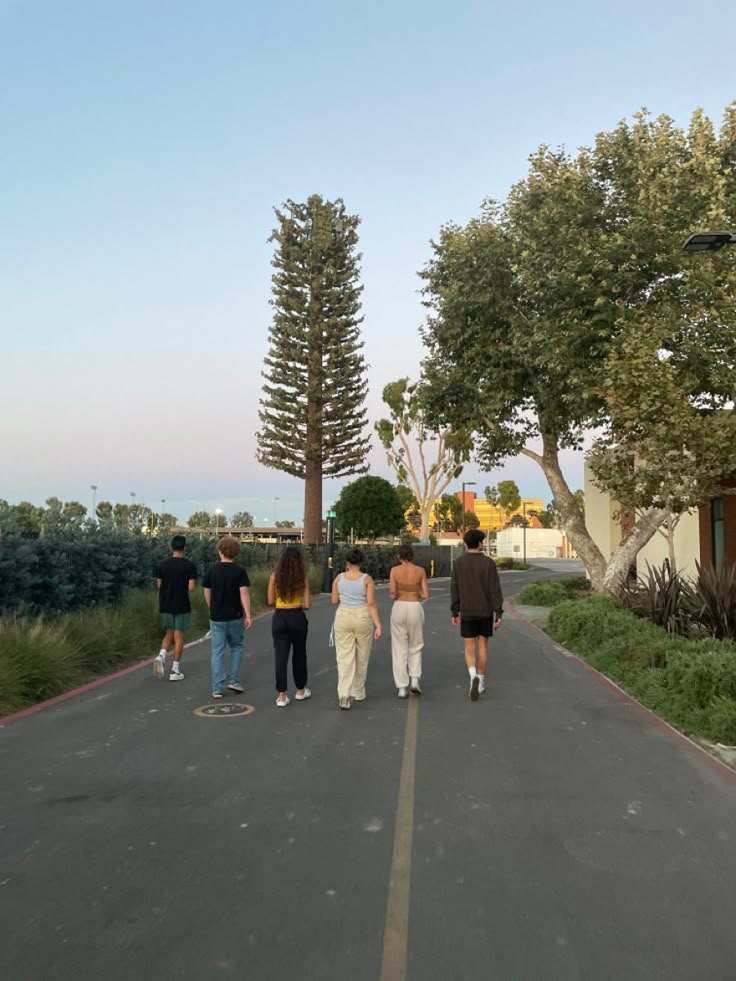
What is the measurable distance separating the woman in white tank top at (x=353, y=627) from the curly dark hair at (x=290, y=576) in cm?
40

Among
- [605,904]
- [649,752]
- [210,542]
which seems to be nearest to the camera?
[605,904]

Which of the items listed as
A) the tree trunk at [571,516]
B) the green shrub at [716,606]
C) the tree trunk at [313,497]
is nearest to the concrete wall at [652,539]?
the tree trunk at [571,516]

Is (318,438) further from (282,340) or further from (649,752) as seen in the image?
(649,752)

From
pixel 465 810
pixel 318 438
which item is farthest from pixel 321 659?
pixel 318 438

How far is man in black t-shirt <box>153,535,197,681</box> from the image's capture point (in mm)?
10445

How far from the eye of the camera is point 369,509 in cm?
5412

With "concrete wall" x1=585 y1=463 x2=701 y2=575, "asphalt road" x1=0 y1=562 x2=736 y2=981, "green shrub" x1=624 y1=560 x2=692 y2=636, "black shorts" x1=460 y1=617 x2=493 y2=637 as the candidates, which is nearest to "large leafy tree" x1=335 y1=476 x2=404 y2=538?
"concrete wall" x1=585 y1=463 x2=701 y2=575

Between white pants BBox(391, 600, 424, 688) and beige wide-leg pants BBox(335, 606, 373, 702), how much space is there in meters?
0.43

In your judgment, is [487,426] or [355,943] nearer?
[355,943]

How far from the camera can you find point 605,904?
12.9ft

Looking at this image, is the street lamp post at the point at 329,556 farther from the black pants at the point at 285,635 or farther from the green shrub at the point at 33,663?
the black pants at the point at 285,635

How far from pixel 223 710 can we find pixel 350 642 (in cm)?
157

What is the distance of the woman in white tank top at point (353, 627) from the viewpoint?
8.77 meters

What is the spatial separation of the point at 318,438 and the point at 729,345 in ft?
101
